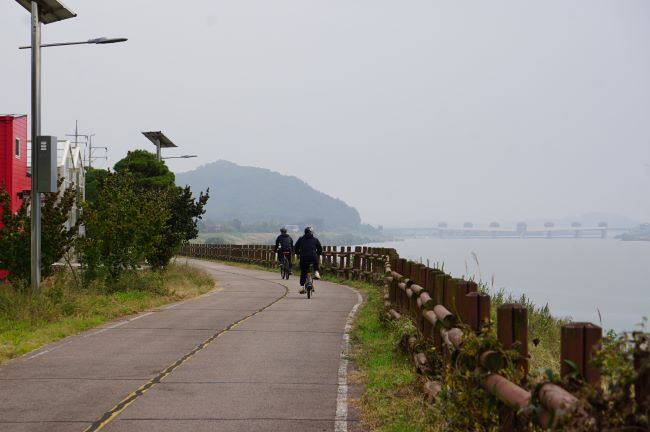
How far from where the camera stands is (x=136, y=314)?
62.0 feet

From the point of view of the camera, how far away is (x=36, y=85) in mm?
17156

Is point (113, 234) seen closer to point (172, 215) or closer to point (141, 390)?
point (172, 215)

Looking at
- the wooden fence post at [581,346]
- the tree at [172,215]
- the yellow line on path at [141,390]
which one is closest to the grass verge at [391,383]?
the wooden fence post at [581,346]

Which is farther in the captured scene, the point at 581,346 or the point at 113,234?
the point at 113,234

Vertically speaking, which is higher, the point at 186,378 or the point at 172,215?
the point at 172,215

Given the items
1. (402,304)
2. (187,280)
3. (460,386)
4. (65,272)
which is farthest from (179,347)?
(187,280)

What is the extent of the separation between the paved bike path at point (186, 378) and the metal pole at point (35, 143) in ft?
8.38

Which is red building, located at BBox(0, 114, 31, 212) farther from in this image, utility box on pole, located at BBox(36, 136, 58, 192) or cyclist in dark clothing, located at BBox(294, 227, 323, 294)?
utility box on pole, located at BBox(36, 136, 58, 192)

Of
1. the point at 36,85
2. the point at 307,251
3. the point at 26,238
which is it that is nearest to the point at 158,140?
the point at 307,251

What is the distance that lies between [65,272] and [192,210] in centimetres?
1318

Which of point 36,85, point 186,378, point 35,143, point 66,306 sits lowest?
point 186,378

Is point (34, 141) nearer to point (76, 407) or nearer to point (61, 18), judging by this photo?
point (61, 18)

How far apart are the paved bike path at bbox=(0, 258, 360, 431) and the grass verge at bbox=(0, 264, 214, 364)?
0.49 m

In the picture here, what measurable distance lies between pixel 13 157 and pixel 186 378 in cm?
2769
